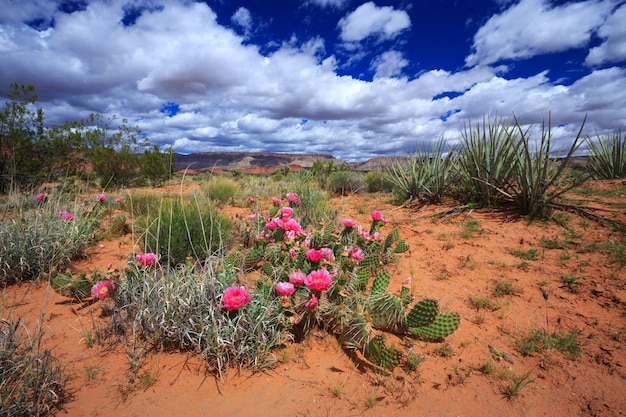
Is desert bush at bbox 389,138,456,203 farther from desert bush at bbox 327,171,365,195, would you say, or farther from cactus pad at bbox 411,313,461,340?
cactus pad at bbox 411,313,461,340

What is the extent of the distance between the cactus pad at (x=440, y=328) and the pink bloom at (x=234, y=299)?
1.40 metres

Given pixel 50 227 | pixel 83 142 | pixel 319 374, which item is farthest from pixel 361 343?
pixel 83 142

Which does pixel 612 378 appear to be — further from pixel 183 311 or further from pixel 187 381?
pixel 183 311

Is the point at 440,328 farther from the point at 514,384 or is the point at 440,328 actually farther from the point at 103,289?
the point at 103,289

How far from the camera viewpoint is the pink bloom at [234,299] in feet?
6.84

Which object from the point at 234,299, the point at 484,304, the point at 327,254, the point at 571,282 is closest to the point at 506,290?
the point at 484,304

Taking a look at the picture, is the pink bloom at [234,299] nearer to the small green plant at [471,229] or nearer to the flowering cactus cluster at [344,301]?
the flowering cactus cluster at [344,301]

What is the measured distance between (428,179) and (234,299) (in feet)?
19.9

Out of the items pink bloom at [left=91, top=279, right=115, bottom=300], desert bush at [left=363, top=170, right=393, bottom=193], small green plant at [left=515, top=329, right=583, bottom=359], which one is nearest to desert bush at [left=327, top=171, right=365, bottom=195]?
desert bush at [left=363, top=170, right=393, bottom=193]

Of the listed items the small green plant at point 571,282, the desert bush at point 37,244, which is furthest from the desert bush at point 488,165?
the desert bush at point 37,244

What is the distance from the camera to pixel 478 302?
291 cm

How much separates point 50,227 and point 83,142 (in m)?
9.40

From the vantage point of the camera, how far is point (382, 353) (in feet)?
6.93

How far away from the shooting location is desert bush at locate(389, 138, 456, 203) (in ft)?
21.7
